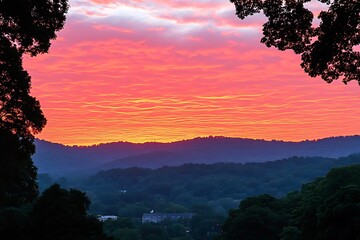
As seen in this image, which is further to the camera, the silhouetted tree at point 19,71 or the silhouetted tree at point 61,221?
the silhouetted tree at point 61,221

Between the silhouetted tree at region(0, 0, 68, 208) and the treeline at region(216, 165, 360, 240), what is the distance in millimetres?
24995

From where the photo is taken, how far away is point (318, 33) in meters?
16.0

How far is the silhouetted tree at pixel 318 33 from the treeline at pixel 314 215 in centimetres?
2438

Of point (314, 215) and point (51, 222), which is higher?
point (51, 222)

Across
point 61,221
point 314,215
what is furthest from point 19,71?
point 314,215

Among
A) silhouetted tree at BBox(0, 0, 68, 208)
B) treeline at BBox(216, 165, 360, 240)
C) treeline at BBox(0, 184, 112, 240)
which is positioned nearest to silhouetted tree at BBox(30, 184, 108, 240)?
treeline at BBox(0, 184, 112, 240)

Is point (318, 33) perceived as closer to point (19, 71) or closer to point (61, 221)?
point (19, 71)

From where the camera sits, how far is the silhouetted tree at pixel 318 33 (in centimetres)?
1560

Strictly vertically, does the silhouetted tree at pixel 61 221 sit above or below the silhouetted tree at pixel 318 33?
below

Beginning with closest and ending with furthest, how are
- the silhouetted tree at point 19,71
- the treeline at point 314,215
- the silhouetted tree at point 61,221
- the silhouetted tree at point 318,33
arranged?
the silhouetted tree at point 318,33 < the silhouetted tree at point 19,71 < the silhouetted tree at point 61,221 < the treeline at point 314,215

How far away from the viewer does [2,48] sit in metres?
20.7

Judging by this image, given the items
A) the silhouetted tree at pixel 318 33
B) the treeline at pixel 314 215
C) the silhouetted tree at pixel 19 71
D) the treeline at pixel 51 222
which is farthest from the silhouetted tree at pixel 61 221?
the silhouetted tree at pixel 318 33

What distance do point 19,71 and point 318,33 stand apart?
514 inches

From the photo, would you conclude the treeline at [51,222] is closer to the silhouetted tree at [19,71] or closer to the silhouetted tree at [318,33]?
the silhouetted tree at [19,71]
